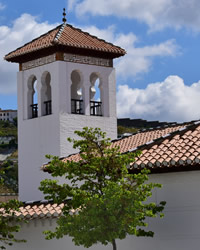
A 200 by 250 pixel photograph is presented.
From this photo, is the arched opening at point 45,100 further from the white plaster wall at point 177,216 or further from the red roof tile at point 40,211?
the white plaster wall at point 177,216

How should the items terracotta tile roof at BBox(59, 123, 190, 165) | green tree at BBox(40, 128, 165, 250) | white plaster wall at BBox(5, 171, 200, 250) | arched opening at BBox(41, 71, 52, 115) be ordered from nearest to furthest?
green tree at BBox(40, 128, 165, 250), white plaster wall at BBox(5, 171, 200, 250), terracotta tile roof at BBox(59, 123, 190, 165), arched opening at BBox(41, 71, 52, 115)

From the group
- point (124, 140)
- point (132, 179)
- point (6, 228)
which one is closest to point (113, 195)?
point (132, 179)

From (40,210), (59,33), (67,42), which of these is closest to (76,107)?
(67,42)

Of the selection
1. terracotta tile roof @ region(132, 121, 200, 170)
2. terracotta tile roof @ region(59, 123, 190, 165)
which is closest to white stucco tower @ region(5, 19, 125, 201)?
terracotta tile roof @ region(59, 123, 190, 165)

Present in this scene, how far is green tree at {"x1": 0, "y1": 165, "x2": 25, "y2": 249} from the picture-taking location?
2038 cm

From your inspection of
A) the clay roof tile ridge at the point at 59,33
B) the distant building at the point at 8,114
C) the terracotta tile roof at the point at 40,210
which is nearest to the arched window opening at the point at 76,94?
the clay roof tile ridge at the point at 59,33

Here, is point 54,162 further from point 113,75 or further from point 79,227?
point 113,75

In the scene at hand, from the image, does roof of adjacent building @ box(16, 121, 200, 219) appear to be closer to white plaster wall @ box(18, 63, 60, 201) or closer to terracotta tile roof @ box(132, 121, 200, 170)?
terracotta tile roof @ box(132, 121, 200, 170)

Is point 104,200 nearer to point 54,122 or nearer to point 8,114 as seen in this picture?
point 54,122

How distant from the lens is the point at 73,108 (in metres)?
31.4

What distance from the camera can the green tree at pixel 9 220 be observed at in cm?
2038

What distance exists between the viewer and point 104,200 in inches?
700

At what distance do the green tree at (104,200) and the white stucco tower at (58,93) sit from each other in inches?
450

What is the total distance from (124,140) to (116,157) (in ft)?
25.9
